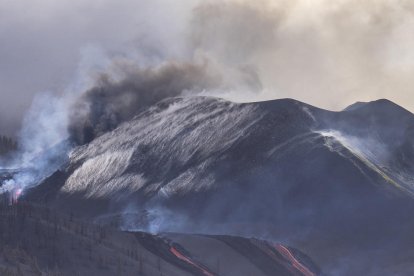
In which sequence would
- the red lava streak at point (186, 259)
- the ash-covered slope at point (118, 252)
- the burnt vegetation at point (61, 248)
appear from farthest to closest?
the red lava streak at point (186, 259)
the ash-covered slope at point (118, 252)
the burnt vegetation at point (61, 248)

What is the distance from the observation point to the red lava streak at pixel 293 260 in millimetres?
178000

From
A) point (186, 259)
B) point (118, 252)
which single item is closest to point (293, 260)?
point (186, 259)

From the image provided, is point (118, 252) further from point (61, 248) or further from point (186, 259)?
point (186, 259)

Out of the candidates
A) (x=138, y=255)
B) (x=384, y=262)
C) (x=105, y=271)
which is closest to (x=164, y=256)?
(x=138, y=255)

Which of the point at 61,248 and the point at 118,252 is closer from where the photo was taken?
the point at 61,248

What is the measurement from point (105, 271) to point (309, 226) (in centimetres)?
4573

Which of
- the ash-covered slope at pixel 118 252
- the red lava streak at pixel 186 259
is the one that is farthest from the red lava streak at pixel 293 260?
the red lava streak at pixel 186 259

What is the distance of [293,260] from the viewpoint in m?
182

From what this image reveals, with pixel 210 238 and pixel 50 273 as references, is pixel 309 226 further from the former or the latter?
pixel 50 273

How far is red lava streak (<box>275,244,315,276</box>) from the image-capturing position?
17800 centimetres

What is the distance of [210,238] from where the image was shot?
191375 millimetres

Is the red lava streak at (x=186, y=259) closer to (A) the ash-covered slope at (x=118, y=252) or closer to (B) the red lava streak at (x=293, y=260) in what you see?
(A) the ash-covered slope at (x=118, y=252)

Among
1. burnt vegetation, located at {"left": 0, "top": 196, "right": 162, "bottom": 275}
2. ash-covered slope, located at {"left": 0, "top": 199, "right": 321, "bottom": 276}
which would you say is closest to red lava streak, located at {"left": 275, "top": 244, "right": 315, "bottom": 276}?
ash-covered slope, located at {"left": 0, "top": 199, "right": 321, "bottom": 276}

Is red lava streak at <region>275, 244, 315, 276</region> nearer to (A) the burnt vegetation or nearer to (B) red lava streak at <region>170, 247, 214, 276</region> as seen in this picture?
(B) red lava streak at <region>170, 247, 214, 276</region>
